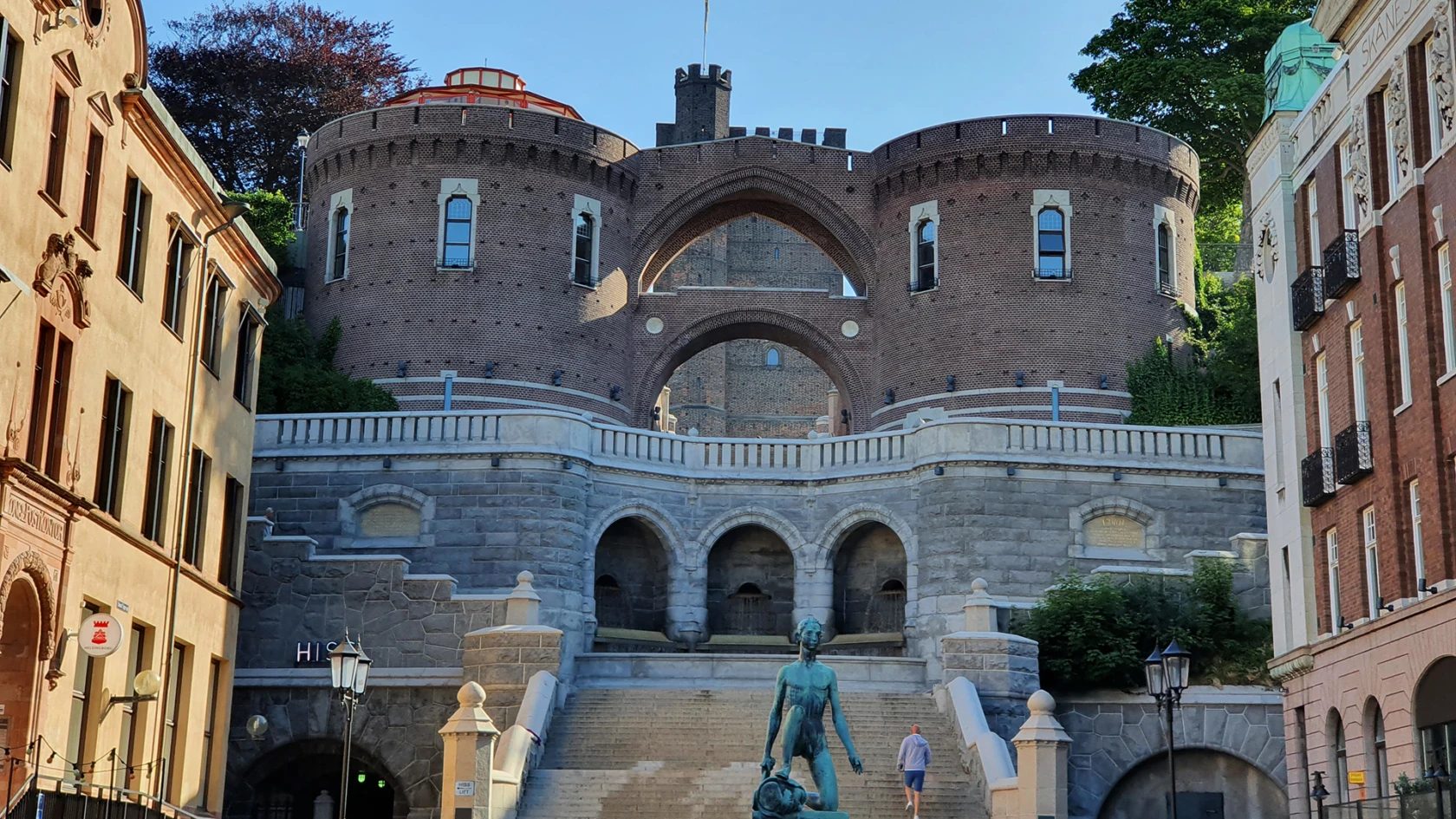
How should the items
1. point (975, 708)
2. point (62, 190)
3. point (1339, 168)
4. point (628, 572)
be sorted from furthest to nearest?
point (628, 572)
point (975, 708)
point (1339, 168)
point (62, 190)

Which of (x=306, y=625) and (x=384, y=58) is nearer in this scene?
(x=306, y=625)

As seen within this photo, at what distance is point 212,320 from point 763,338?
2497 centimetres

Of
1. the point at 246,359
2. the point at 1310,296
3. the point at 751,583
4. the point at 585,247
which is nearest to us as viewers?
the point at 1310,296

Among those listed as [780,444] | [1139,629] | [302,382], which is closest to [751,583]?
[780,444]

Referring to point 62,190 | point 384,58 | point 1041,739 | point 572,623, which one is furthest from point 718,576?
point 384,58

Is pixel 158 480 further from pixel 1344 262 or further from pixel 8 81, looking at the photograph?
pixel 1344 262

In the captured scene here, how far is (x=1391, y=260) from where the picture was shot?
24.9 meters

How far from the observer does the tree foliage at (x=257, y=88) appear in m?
59.0

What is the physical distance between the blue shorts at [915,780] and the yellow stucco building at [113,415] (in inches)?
424

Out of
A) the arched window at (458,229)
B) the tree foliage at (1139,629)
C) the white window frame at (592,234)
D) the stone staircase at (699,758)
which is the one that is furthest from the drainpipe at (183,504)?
the white window frame at (592,234)

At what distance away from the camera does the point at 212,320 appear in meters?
29.4

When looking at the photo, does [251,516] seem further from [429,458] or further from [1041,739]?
[1041,739]

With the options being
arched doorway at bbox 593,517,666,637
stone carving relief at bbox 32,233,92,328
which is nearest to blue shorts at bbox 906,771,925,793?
stone carving relief at bbox 32,233,92,328

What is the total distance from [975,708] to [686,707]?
16.8 ft
